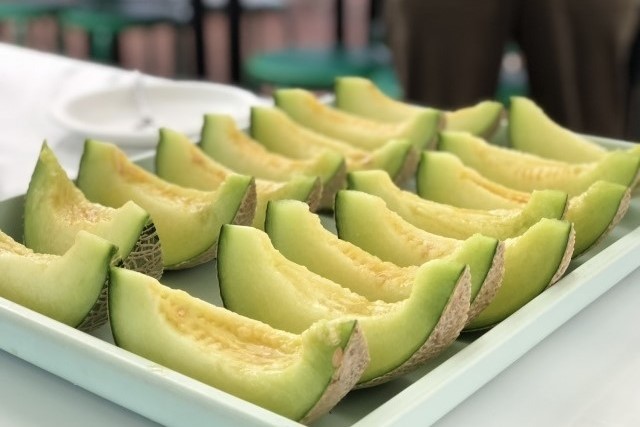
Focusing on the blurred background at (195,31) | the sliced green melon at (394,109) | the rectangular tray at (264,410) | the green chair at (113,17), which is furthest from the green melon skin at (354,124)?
the green chair at (113,17)

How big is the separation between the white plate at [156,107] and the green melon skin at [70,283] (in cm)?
53

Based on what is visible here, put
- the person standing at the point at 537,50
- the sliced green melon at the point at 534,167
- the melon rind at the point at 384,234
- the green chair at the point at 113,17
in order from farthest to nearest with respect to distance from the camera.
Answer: the green chair at the point at 113,17, the person standing at the point at 537,50, the sliced green melon at the point at 534,167, the melon rind at the point at 384,234

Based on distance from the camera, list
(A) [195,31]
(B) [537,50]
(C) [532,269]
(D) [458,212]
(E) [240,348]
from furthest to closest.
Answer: (A) [195,31], (B) [537,50], (D) [458,212], (C) [532,269], (E) [240,348]

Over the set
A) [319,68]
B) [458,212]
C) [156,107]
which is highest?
[458,212]

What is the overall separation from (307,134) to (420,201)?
0.95ft

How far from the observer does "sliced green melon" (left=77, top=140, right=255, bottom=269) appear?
83 centimetres

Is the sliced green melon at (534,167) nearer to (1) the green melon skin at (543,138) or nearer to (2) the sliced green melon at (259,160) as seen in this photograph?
(1) the green melon skin at (543,138)

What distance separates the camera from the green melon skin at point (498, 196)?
82 cm

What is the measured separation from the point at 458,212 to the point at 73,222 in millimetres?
347

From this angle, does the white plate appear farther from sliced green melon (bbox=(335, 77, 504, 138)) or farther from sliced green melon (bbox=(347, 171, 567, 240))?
sliced green melon (bbox=(347, 171, 567, 240))

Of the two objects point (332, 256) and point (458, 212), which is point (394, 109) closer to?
point (458, 212)

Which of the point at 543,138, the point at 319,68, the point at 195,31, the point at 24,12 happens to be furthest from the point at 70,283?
the point at 24,12

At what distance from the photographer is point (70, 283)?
667mm

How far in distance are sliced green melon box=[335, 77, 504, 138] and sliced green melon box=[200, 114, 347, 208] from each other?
0.20 metres
